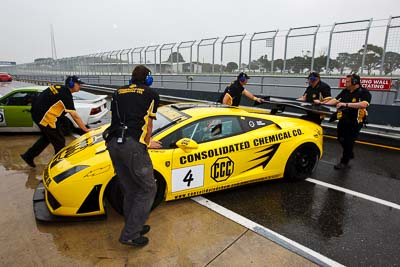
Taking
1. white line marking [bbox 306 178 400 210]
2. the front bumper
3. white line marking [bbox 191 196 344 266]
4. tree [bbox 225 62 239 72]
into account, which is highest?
tree [bbox 225 62 239 72]

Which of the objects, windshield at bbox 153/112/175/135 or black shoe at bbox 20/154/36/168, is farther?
black shoe at bbox 20/154/36/168

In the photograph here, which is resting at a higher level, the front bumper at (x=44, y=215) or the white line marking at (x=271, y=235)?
the front bumper at (x=44, y=215)

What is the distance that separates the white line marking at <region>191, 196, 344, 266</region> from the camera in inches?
109

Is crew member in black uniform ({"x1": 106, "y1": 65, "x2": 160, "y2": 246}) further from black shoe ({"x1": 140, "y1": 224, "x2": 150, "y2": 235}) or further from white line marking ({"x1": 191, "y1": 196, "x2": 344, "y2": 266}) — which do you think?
white line marking ({"x1": 191, "y1": 196, "x2": 344, "y2": 266})

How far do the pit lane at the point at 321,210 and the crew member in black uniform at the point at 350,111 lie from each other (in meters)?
0.48

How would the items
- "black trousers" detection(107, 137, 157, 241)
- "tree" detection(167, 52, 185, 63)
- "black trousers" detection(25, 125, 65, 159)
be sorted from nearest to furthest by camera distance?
"black trousers" detection(107, 137, 157, 241)
"black trousers" detection(25, 125, 65, 159)
"tree" detection(167, 52, 185, 63)

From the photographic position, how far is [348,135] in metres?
5.05

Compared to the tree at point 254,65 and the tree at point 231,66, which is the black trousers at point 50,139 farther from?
the tree at point 231,66

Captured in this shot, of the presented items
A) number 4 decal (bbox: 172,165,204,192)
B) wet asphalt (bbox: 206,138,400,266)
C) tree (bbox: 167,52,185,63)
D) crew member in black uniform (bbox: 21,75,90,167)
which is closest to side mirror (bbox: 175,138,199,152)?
number 4 decal (bbox: 172,165,204,192)

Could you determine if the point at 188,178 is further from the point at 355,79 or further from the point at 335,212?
the point at 355,79

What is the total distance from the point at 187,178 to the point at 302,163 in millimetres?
2000

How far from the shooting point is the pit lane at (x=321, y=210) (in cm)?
296

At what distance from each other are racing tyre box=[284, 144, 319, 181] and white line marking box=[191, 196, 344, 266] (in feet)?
4.24

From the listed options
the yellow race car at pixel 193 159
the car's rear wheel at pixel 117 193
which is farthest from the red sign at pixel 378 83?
the car's rear wheel at pixel 117 193
